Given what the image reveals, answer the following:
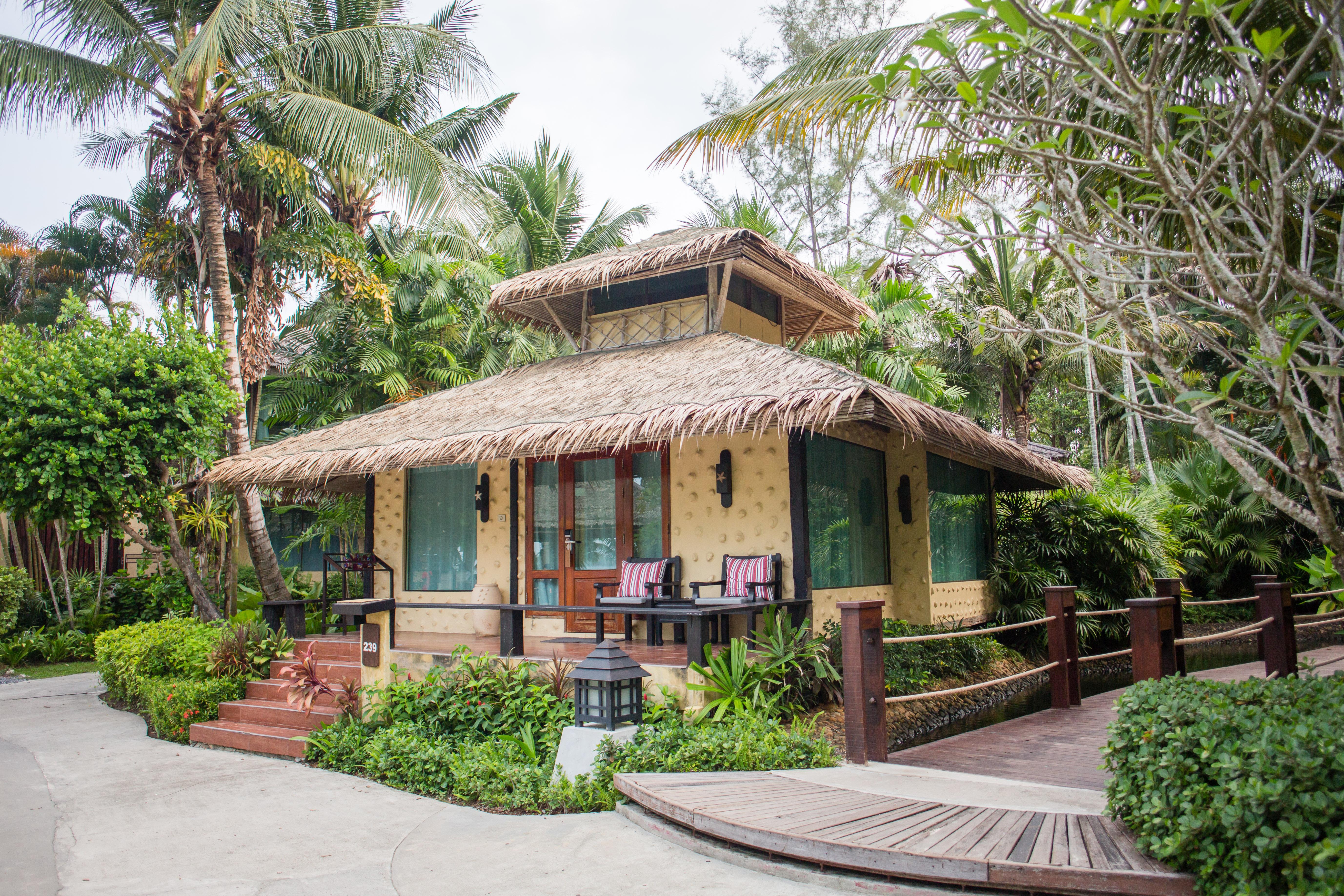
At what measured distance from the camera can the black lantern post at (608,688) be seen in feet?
18.7

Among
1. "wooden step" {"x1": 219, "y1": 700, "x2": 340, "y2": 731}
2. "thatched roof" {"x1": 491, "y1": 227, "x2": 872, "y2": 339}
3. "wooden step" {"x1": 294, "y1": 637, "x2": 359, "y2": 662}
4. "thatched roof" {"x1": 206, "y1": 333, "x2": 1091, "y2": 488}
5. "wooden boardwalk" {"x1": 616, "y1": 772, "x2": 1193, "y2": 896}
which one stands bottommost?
"wooden step" {"x1": 219, "y1": 700, "x2": 340, "y2": 731}

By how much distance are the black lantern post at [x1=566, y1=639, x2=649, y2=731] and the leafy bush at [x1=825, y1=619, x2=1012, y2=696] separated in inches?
73.9

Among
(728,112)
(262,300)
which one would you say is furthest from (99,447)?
(728,112)

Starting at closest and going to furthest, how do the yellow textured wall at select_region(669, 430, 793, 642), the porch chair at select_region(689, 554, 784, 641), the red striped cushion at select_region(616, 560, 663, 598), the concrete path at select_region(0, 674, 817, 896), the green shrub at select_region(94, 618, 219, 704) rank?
the concrete path at select_region(0, 674, 817, 896)
the porch chair at select_region(689, 554, 784, 641)
the yellow textured wall at select_region(669, 430, 793, 642)
the red striped cushion at select_region(616, 560, 663, 598)
the green shrub at select_region(94, 618, 219, 704)

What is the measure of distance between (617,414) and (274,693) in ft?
14.5

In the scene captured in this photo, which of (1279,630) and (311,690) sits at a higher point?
(1279,630)

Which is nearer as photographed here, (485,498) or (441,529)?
(485,498)

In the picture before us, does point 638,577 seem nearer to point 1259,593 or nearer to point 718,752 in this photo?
point 718,752

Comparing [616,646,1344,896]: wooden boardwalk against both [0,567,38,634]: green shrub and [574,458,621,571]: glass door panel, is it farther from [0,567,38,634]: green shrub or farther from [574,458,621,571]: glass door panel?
[0,567,38,634]: green shrub

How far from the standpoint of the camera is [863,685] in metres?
5.45

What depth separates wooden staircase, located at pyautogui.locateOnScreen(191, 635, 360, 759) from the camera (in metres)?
7.52

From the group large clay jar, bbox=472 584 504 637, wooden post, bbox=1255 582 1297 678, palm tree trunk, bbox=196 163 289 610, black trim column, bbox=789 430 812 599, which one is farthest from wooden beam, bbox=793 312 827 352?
palm tree trunk, bbox=196 163 289 610

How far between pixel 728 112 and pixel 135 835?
6.06 metres

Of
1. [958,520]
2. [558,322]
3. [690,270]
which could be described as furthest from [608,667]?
[958,520]
